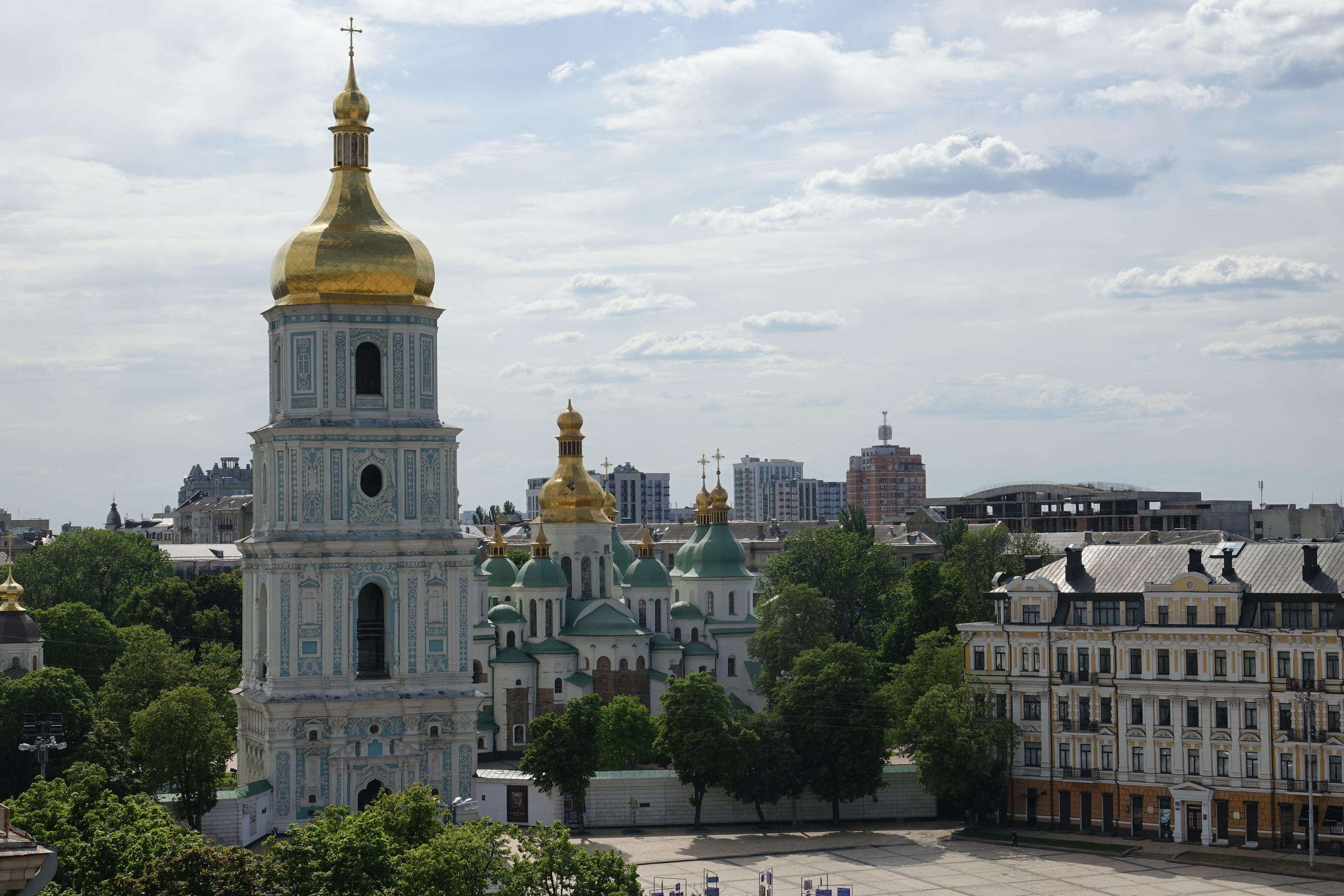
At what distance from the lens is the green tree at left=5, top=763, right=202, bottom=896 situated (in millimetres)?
33250

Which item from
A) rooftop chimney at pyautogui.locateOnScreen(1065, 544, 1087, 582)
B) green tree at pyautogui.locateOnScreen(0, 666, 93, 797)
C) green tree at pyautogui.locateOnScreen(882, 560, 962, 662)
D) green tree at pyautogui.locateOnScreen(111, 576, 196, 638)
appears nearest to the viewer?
green tree at pyautogui.locateOnScreen(0, 666, 93, 797)

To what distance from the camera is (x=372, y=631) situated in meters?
50.6

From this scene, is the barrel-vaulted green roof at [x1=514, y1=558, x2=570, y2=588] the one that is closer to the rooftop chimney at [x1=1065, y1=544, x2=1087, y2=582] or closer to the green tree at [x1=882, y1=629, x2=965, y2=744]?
the green tree at [x1=882, y1=629, x2=965, y2=744]

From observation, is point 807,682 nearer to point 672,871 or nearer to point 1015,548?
point 672,871

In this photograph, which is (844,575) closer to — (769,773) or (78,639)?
(769,773)

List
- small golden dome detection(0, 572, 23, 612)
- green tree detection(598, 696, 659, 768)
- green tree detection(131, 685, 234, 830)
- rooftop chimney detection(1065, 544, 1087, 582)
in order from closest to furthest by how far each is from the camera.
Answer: green tree detection(131, 685, 234, 830) → rooftop chimney detection(1065, 544, 1087, 582) → green tree detection(598, 696, 659, 768) → small golden dome detection(0, 572, 23, 612)

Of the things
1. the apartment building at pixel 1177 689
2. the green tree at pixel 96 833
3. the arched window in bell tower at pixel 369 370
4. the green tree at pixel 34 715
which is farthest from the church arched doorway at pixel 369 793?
the apartment building at pixel 1177 689

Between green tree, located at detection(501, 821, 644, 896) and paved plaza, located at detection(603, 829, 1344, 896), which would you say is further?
paved plaza, located at detection(603, 829, 1344, 896)

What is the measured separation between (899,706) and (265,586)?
21.7 metres

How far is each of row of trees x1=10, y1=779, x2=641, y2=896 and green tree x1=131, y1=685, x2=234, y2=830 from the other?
41.5 ft

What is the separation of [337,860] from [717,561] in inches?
1910

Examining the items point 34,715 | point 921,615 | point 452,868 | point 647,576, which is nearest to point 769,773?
point 921,615

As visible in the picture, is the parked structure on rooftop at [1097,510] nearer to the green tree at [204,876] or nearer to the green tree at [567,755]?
the green tree at [567,755]

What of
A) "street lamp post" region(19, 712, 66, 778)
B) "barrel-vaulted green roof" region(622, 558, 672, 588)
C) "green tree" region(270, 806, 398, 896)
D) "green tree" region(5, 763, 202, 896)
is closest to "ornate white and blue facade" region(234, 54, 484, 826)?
"street lamp post" region(19, 712, 66, 778)
